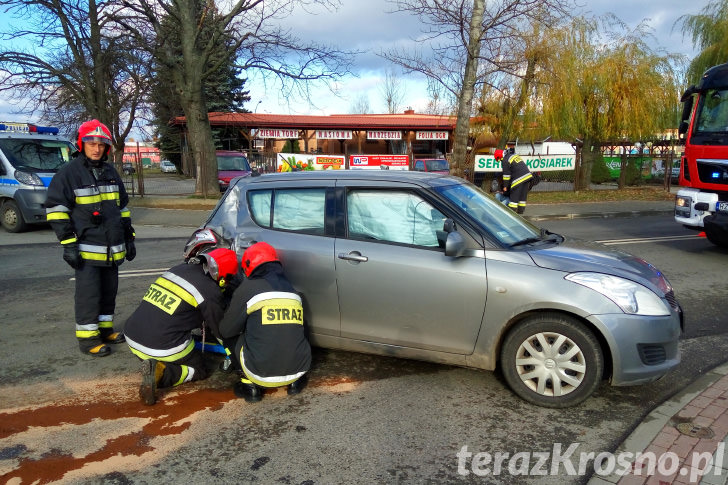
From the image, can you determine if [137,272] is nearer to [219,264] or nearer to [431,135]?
[219,264]

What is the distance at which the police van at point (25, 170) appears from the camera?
1167 centimetres

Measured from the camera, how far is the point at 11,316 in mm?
5699

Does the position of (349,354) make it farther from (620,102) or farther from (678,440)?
(620,102)

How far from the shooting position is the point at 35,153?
11977 millimetres

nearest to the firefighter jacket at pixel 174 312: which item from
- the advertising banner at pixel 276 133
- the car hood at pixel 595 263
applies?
the car hood at pixel 595 263

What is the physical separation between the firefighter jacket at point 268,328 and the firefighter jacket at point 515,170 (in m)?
8.22

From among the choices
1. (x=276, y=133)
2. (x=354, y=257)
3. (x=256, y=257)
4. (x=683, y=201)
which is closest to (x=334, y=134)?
(x=276, y=133)

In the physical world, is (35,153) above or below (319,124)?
below

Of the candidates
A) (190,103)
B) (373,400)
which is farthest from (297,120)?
(373,400)

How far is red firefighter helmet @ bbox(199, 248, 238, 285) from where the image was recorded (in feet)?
12.3

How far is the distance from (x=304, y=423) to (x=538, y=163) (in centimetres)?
1950

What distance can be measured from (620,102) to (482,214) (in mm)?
18820

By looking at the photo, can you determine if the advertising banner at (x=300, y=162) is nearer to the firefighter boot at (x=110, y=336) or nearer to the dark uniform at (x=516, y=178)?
the dark uniform at (x=516, y=178)

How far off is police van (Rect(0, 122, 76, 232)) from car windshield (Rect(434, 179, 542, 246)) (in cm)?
1087
